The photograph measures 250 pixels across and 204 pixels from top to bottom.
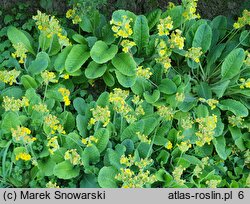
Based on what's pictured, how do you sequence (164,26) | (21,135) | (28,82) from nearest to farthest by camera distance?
(21,135), (164,26), (28,82)

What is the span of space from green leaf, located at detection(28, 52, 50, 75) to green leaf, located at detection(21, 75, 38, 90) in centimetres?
6

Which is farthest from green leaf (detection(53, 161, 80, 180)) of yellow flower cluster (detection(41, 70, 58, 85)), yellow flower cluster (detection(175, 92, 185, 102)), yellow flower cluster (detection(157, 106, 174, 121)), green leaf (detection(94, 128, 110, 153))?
yellow flower cluster (detection(175, 92, 185, 102))

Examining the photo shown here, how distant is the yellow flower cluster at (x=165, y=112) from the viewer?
304cm

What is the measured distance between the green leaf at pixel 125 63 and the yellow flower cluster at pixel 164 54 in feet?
0.65

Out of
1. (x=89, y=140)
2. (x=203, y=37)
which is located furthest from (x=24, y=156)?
(x=203, y=37)

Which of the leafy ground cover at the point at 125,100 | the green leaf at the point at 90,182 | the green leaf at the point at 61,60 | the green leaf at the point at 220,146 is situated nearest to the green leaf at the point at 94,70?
the leafy ground cover at the point at 125,100

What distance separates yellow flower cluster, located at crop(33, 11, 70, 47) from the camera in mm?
3063

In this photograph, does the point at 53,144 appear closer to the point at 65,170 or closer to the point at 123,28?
the point at 65,170

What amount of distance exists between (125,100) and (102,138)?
0.37 m

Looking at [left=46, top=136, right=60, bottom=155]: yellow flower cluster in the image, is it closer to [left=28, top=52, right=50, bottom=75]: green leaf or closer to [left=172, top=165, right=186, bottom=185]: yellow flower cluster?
[left=28, top=52, right=50, bottom=75]: green leaf

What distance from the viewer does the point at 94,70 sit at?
3262 millimetres

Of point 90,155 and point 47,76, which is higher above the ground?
point 47,76

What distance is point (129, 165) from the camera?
2881 mm

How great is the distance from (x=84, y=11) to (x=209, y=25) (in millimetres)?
1029
